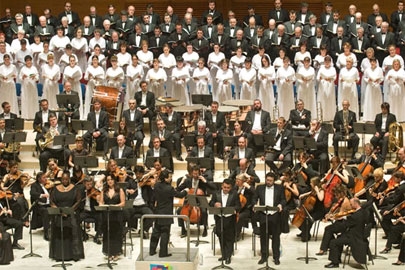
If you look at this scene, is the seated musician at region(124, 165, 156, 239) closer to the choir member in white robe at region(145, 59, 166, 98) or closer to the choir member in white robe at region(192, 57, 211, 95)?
the choir member in white robe at region(145, 59, 166, 98)

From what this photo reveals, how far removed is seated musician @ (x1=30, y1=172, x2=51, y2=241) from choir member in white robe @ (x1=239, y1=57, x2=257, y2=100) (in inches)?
221

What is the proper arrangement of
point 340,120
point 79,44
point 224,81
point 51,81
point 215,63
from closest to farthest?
point 340,120
point 224,81
point 51,81
point 215,63
point 79,44

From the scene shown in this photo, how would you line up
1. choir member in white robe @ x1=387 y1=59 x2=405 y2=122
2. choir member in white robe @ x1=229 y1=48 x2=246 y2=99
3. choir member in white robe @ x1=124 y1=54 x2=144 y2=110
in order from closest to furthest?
1. choir member in white robe @ x1=387 y1=59 x2=405 y2=122
2. choir member in white robe @ x1=124 y1=54 x2=144 y2=110
3. choir member in white robe @ x1=229 y1=48 x2=246 y2=99

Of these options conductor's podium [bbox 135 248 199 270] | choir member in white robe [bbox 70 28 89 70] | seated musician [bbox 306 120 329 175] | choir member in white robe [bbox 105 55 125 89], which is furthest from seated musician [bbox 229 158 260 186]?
choir member in white robe [bbox 70 28 89 70]

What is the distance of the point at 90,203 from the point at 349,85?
257 inches

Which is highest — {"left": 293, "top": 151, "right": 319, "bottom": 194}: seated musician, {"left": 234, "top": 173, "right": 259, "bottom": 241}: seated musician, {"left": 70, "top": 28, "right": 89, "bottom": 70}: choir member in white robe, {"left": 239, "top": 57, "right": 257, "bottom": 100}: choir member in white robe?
{"left": 70, "top": 28, "right": 89, "bottom": 70}: choir member in white robe

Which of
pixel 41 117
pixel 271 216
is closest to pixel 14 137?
pixel 41 117

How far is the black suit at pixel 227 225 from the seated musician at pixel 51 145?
152 inches

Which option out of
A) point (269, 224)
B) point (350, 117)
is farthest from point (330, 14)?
point (269, 224)

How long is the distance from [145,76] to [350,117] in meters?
4.46

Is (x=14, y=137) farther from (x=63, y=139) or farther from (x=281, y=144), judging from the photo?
(x=281, y=144)

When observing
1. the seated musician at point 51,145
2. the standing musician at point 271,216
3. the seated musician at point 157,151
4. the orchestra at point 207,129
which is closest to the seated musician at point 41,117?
the orchestra at point 207,129

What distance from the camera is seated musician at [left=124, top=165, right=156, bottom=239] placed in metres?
15.8

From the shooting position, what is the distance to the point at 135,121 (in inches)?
733
